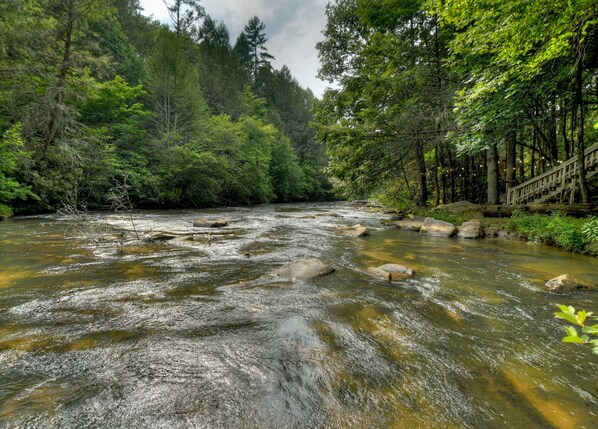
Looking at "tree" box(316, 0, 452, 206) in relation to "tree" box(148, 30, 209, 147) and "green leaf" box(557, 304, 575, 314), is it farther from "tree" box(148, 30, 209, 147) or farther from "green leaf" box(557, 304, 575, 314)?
"tree" box(148, 30, 209, 147)

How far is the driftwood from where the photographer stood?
24.7 ft

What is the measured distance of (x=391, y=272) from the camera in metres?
4.51

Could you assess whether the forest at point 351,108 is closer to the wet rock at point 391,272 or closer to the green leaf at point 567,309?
the wet rock at point 391,272

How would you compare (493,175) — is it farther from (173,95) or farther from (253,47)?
(253,47)

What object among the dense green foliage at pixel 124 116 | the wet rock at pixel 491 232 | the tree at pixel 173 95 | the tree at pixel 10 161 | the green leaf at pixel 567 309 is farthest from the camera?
the tree at pixel 173 95

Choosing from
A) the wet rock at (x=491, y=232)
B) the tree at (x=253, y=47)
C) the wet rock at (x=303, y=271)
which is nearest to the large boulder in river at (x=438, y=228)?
the wet rock at (x=491, y=232)

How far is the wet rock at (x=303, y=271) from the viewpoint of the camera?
4325 millimetres

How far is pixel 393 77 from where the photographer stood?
10805 millimetres

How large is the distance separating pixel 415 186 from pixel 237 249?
49.8 feet

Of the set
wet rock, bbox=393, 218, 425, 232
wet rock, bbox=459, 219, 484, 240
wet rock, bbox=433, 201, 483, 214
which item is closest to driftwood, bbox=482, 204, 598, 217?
wet rock, bbox=433, 201, 483, 214

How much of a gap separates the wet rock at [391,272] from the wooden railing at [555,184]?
7.72 meters

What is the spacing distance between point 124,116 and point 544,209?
23.2 m

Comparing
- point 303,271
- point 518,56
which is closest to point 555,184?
point 518,56

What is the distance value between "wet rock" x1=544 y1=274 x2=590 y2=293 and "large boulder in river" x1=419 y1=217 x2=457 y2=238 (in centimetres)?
460
